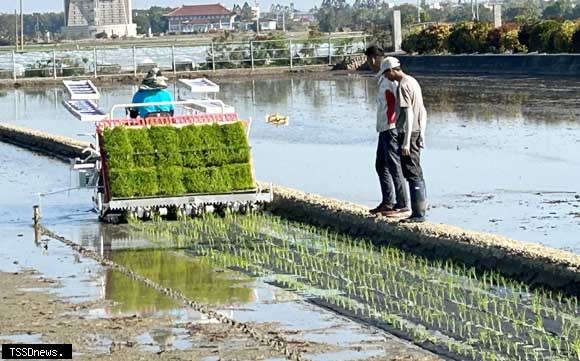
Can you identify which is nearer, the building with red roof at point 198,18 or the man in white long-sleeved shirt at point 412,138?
the man in white long-sleeved shirt at point 412,138

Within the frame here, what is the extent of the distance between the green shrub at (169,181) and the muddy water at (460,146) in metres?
1.92

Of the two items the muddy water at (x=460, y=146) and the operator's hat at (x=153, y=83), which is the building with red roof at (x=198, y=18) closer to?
the muddy water at (x=460, y=146)

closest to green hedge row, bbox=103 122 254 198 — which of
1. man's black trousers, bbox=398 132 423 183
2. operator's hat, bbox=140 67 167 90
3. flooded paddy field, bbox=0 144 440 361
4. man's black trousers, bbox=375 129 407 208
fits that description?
flooded paddy field, bbox=0 144 440 361

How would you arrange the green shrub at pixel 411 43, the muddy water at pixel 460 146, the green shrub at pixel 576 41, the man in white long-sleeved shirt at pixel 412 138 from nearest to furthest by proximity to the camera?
the man in white long-sleeved shirt at pixel 412 138
the muddy water at pixel 460 146
the green shrub at pixel 576 41
the green shrub at pixel 411 43

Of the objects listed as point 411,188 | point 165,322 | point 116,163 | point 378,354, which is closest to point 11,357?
point 165,322

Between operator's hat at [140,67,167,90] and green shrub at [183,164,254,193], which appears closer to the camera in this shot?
green shrub at [183,164,254,193]

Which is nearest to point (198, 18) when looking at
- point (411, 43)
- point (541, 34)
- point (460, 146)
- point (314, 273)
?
point (411, 43)

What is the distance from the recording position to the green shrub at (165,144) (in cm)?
1470

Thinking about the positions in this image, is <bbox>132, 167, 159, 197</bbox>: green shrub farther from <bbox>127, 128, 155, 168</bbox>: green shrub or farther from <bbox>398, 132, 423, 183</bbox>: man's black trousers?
<bbox>398, 132, 423, 183</bbox>: man's black trousers

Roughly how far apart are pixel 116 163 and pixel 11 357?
20.2 ft

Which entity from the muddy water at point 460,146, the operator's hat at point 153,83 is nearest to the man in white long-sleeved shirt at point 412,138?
the muddy water at point 460,146

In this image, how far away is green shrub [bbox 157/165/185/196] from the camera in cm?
1462

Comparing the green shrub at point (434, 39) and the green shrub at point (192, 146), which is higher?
the green shrub at point (434, 39)

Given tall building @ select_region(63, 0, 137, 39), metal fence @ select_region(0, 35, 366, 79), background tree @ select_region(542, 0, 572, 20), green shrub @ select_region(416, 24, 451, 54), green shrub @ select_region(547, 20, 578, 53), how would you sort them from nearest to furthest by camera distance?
green shrub @ select_region(547, 20, 578, 53)
green shrub @ select_region(416, 24, 451, 54)
metal fence @ select_region(0, 35, 366, 79)
background tree @ select_region(542, 0, 572, 20)
tall building @ select_region(63, 0, 137, 39)
